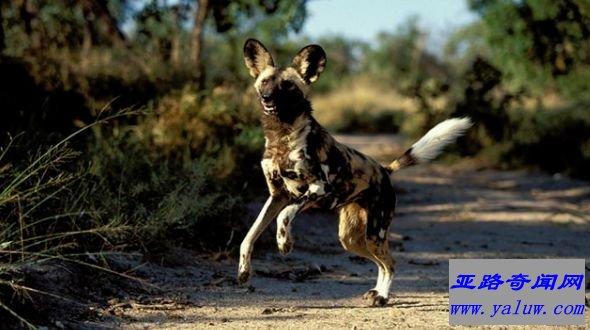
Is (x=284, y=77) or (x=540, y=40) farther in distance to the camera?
(x=540, y=40)

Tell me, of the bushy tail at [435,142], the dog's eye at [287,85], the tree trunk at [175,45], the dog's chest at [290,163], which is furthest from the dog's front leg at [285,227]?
the tree trunk at [175,45]

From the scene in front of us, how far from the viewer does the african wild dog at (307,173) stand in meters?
5.01

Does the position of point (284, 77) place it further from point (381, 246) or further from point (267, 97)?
point (381, 246)

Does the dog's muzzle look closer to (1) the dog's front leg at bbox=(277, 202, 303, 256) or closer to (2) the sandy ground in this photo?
(1) the dog's front leg at bbox=(277, 202, 303, 256)

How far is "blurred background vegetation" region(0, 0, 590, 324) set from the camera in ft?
19.2

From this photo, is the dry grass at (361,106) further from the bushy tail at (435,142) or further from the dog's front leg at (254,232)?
the dog's front leg at (254,232)

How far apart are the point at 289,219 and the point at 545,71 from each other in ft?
34.9

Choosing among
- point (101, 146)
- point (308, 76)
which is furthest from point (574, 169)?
point (308, 76)

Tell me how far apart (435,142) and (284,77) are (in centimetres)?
123

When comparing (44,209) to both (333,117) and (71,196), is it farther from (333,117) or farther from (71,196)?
(333,117)

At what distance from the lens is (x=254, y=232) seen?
198 inches

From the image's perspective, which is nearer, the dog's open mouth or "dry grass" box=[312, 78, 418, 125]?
the dog's open mouth

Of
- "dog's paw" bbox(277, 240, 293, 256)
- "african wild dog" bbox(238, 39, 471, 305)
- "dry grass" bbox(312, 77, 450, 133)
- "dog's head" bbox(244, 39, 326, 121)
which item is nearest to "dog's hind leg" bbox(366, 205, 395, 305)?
"african wild dog" bbox(238, 39, 471, 305)

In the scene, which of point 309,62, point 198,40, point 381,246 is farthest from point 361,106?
point 309,62
